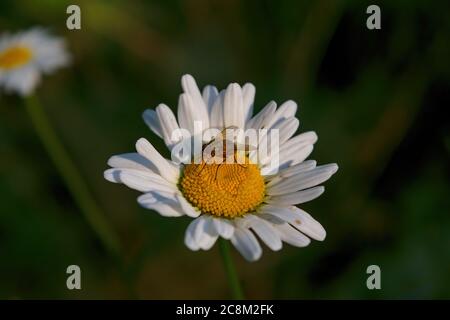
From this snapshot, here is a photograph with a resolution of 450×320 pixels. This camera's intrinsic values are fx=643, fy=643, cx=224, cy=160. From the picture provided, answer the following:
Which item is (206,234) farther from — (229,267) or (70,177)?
(70,177)

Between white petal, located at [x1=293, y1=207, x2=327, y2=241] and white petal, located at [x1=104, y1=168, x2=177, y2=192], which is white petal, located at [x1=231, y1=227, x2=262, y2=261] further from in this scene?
white petal, located at [x1=104, y1=168, x2=177, y2=192]

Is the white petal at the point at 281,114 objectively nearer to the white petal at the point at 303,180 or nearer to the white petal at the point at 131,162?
the white petal at the point at 303,180

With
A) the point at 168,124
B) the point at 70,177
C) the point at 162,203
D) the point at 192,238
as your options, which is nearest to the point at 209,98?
the point at 168,124

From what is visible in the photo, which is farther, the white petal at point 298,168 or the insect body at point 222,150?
the insect body at point 222,150

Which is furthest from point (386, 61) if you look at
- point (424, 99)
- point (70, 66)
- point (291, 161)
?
point (70, 66)

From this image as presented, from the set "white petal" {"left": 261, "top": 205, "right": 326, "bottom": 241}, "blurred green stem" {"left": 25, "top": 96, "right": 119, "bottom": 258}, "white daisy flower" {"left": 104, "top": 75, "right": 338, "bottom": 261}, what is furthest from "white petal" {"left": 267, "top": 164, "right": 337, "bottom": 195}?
"blurred green stem" {"left": 25, "top": 96, "right": 119, "bottom": 258}

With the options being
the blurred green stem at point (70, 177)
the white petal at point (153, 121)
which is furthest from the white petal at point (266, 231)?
the blurred green stem at point (70, 177)

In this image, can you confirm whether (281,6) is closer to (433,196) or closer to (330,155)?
(330,155)

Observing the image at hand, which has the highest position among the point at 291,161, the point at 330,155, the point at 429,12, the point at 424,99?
the point at 429,12
